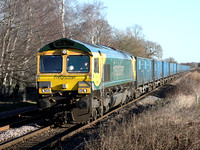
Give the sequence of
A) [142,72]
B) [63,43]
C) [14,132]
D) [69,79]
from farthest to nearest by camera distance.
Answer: [142,72] < [63,43] < [69,79] < [14,132]

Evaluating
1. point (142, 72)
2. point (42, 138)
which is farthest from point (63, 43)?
point (142, 72)

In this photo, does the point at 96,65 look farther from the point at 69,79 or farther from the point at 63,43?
the point at 63,43

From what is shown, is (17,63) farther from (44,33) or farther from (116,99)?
(116,99)

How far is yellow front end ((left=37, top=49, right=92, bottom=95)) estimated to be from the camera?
30.6ft

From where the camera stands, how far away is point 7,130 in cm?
919

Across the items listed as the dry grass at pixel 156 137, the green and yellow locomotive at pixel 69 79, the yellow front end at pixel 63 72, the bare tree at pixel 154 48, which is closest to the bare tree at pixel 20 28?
the yellow front end at pixel 63 72

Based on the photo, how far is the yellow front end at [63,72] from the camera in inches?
367

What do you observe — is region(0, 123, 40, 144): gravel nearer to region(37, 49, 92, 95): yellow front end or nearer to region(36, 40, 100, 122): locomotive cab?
region(36, 40, 100, 122): locomotive cab

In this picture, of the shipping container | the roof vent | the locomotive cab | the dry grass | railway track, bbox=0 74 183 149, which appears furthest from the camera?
the shipping container

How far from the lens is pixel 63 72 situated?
31.2 ft

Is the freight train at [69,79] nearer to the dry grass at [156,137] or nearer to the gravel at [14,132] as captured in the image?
the gravel at [14,132]

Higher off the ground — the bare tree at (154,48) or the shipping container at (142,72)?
the bare tree at (154,48)

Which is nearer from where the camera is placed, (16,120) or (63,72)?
(63,72)

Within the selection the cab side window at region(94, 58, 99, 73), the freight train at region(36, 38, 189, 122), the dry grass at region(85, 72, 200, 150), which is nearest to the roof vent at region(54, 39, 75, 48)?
the freight train at region(36, 38, 189, 122)
